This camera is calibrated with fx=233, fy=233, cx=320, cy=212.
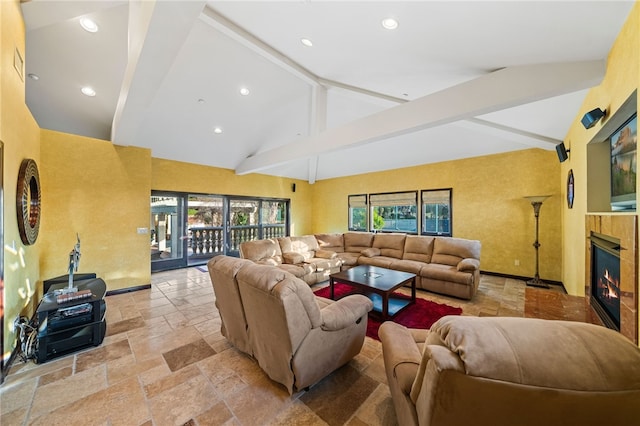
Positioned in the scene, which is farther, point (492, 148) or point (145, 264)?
point (492, 148)

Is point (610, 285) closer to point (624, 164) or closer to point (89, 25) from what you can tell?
point (624, 164)

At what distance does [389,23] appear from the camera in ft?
6.83

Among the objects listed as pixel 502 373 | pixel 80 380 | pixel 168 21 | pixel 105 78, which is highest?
pixel 105 78

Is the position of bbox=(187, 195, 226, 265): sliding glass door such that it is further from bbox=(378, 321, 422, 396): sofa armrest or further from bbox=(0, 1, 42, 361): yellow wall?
bbox=(378, 321, 422, 396): sofa armrest

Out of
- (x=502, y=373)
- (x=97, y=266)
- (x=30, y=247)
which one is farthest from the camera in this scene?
(x=97, y=266)

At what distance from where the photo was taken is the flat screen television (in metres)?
1.75

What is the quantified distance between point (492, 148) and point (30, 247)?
7717 mm

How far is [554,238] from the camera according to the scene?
443 centimetres

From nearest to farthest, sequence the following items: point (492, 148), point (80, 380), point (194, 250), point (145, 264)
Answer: point (80, 380) < point (145, 264) < point (492, 148) < point (194, 250)

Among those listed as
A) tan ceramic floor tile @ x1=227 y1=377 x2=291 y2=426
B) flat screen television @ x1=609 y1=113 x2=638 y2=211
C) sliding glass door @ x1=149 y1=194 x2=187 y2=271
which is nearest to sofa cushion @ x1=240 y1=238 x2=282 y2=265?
sliding glass door @ x1=149 y1=194 x2=187 y2=271

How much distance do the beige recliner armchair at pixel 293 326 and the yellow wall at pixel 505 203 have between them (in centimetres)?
454

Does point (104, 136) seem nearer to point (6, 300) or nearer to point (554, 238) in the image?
point (6, 300)

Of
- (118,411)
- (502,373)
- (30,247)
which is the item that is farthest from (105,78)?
(502,373)

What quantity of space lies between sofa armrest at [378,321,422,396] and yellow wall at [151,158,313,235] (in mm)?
5897
